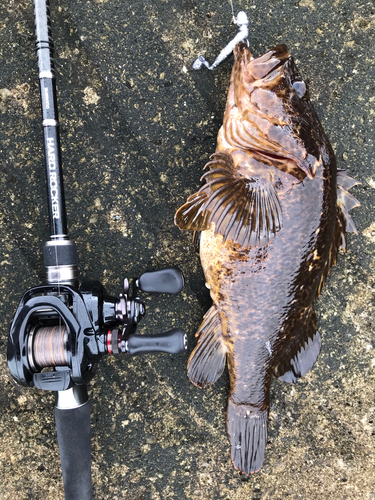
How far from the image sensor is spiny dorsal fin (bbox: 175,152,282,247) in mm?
1578

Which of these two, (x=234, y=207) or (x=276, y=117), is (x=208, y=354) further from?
(x=276, y=117)

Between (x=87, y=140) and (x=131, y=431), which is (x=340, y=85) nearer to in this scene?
(x=87, y=140)

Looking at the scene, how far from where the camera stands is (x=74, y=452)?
1533mm

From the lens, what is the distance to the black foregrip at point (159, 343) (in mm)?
1426

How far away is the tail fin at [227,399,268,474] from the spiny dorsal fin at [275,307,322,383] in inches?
9.4

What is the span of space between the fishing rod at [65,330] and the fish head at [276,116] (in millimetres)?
746

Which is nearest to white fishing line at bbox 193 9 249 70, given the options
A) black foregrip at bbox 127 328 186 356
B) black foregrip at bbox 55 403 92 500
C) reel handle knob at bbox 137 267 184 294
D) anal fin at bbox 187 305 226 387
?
reel handle knob at bbox 137 267 184 294

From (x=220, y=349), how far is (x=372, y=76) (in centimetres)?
178

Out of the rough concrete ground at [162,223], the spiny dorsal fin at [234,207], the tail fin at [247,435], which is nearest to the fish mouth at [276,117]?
the spiny dorsal fin at [234,207]

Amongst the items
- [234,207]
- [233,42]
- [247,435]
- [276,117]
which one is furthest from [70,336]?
[233,42]

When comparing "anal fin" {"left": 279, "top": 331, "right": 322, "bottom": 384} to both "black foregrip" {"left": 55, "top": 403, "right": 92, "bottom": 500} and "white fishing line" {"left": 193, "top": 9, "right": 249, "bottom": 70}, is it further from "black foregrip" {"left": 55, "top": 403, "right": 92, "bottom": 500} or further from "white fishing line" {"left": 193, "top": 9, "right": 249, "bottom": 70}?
"white fishing line" {"left": 193, "top": 9, "right": 249, "bottom": 70}

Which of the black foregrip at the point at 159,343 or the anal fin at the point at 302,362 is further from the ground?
the black foregrip at the point at 159,343

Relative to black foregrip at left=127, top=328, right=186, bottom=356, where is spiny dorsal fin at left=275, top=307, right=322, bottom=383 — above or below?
below

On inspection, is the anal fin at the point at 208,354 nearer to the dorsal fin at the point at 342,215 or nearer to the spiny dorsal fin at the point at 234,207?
the spiny dorsal fin at the point at 234,207
